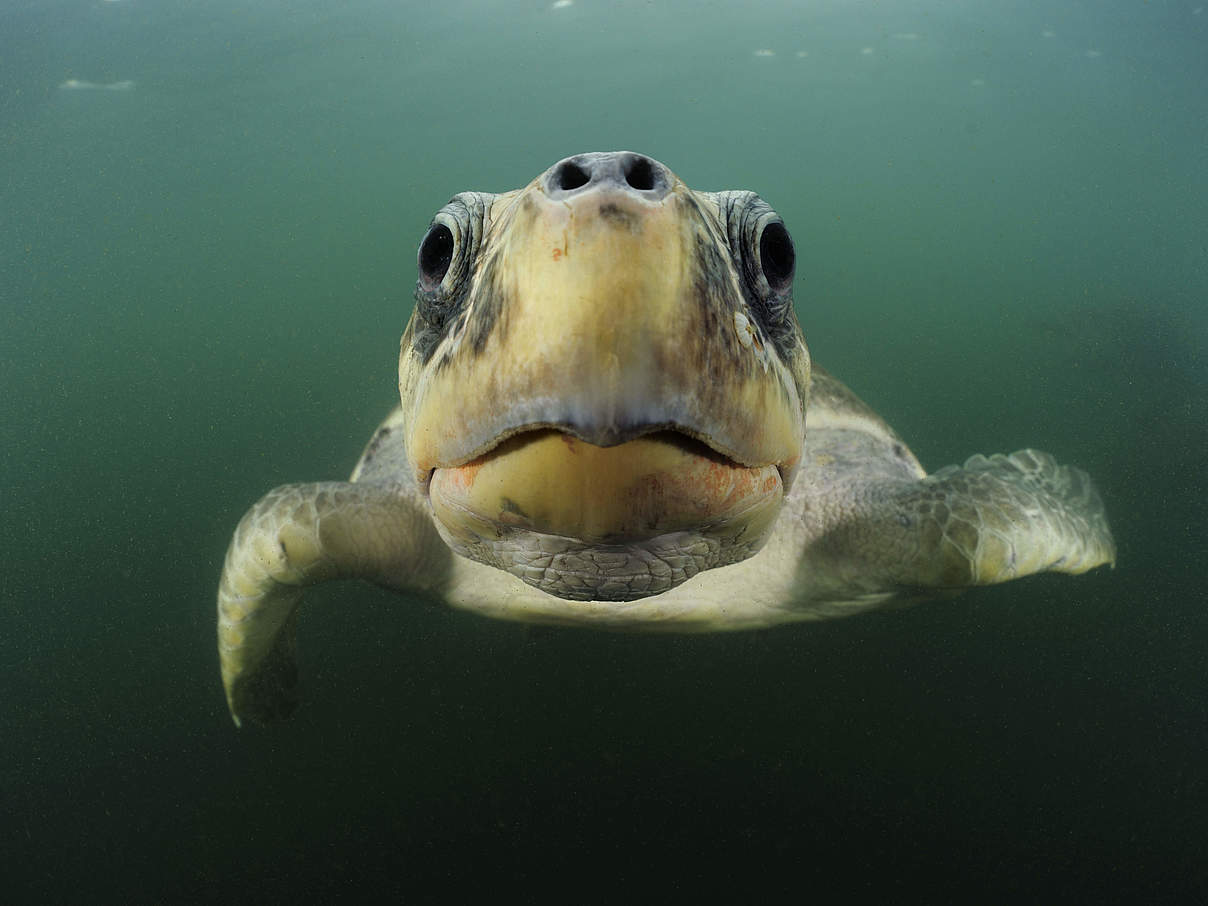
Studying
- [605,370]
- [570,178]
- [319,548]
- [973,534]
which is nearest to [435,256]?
[570,178]

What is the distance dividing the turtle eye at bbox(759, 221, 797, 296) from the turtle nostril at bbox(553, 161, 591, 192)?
1.10ft

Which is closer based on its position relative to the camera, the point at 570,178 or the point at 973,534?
the point at 570,178

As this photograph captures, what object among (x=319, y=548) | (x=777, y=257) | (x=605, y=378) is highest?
(x=777, y=257)

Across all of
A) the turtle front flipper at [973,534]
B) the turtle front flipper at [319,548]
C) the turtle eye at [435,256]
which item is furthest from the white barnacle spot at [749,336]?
the turtle front flipper at [319,548]

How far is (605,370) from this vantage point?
0.64 meters

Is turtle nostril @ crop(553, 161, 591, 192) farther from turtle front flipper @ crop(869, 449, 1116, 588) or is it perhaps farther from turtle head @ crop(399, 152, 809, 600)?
turtle front flipper @ crop(869, 449, 1116, 588)

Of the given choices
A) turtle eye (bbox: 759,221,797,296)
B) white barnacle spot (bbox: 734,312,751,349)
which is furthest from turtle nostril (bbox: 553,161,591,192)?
turtle eye (bbox: 759,221,797,296)

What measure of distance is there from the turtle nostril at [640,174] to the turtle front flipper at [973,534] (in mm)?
1468

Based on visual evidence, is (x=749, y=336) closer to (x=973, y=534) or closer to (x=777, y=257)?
(x=777, y=257)

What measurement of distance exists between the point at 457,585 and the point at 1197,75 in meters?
25.5

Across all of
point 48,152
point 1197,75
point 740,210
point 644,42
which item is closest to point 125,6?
point 48,152

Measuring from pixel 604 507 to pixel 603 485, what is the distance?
1.3 inches

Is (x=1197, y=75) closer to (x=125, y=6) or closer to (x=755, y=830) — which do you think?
(x=755, y=830)

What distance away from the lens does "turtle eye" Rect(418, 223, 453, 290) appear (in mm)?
940
